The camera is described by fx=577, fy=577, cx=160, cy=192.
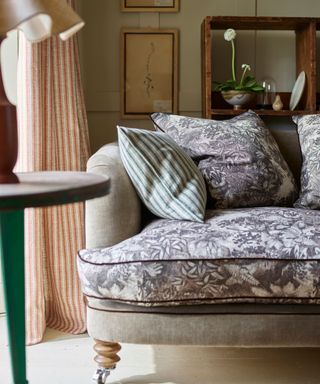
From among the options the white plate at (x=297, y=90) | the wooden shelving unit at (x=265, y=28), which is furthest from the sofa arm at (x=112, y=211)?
the white plate at (x=297, y=90)

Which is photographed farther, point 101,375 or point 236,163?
point 236,163

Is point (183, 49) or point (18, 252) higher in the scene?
point (183, 49)

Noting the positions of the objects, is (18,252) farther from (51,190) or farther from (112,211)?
(112,211)

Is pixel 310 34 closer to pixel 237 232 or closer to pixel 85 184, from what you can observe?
pixel 237 232

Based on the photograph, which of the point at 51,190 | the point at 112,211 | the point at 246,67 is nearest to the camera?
the point at 51,190

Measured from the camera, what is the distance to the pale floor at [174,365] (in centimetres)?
176

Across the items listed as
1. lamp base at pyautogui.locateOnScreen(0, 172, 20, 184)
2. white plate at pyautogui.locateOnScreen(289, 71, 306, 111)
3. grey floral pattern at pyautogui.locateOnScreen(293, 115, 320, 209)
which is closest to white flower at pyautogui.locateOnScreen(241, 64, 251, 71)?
white plate at pyautogui.locateOnScreen(289, 71, 306, 111)

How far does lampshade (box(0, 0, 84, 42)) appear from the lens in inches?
43.4

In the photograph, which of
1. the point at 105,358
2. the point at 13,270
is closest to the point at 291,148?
the point at 105,358

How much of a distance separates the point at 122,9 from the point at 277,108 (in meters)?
0.88

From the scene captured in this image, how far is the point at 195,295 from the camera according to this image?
1524mm

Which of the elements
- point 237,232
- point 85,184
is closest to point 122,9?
point 237,232

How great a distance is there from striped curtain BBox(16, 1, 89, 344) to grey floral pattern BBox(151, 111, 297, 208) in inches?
14.8

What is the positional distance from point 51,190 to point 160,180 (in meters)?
0.72
